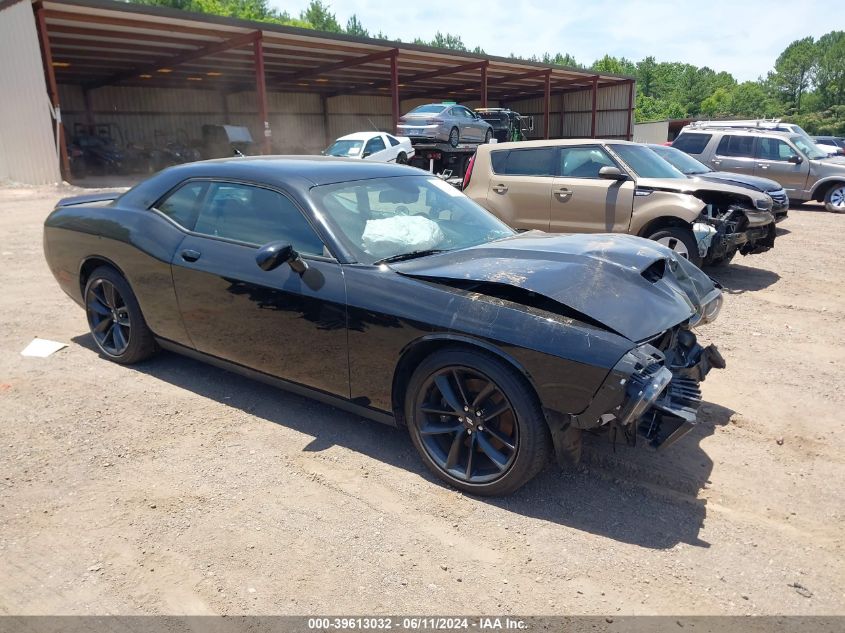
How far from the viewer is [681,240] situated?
7441 millimetres

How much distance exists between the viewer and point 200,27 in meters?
19.8

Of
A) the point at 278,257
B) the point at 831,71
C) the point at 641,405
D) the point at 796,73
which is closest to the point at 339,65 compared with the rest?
the point at 278,257

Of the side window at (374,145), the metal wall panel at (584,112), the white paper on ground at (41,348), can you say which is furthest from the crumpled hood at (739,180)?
the metal wall panel at (584,112)

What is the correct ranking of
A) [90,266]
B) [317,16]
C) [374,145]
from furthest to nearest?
[317,16]
[374,145]
[90,266]

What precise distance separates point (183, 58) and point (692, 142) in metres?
18.7

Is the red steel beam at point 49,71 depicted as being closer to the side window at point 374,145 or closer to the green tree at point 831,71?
the side window at point 374,145

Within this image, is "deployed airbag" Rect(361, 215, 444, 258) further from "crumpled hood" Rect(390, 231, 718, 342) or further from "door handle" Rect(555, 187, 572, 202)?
"door handle" Rect(555, 187, 572, 202)

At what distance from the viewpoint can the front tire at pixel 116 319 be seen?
4.59 metres

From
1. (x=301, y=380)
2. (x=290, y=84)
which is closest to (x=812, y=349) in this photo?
(x=301, y=380)

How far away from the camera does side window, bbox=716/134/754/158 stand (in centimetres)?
1412

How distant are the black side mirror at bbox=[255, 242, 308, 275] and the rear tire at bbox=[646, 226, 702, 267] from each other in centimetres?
522

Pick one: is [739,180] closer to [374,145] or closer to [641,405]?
[641,405]

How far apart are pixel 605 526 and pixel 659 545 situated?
0.80 feet

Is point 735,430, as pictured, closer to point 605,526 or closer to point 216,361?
point 605,526
